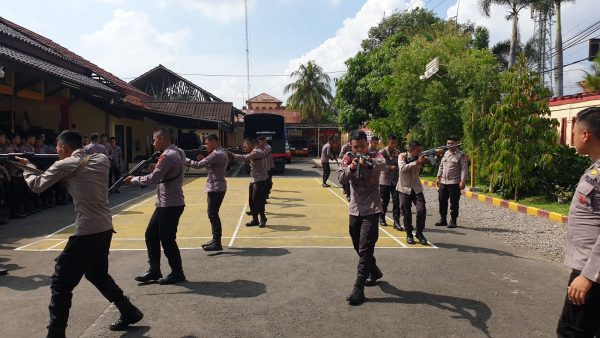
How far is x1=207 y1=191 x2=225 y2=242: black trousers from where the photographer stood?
7.06 meters

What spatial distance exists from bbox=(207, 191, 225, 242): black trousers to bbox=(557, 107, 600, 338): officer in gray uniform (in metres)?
5.03

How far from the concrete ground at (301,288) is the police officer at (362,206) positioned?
34cm

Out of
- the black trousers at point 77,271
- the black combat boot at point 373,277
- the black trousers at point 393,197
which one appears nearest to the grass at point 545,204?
the black trousers at point 393,197

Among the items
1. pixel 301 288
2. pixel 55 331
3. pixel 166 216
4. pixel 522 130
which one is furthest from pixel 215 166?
pixel 522 130

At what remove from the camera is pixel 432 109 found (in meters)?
18.6

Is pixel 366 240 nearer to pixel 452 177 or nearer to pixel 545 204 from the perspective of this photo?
pixel 452 177

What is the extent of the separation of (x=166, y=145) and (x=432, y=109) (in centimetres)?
1479

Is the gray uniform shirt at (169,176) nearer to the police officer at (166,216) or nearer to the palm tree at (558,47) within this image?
the police officer at (166,216)

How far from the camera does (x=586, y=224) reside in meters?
2.85

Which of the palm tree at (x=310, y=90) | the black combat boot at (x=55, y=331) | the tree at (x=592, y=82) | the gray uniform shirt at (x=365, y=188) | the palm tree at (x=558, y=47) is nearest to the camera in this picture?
the black combat boot at (x=55, y=331)

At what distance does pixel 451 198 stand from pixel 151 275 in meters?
6.13

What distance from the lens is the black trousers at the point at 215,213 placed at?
23.2 feet

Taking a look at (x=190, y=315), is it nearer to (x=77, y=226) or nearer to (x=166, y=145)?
(x=77, y=226)

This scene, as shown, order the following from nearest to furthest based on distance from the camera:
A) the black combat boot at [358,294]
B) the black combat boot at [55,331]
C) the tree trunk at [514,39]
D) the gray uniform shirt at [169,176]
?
the black combat boot at [55,331] < the black combat boot at [358,294] < the gray uniform shirt at [169,176] < the tree trunk at [514,39]
